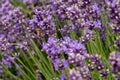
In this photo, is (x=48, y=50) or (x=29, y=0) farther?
(x=29, y=0)

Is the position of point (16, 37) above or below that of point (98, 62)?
above

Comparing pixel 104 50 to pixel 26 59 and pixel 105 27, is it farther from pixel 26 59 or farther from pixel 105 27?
pixel 26 59

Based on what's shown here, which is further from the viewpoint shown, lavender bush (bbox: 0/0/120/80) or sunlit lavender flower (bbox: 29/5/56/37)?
sunlit lavender flower (bbox: 29/5/56/37)

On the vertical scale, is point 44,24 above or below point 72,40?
above

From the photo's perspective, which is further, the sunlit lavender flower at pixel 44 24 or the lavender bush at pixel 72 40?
the sunlit lavender flower at pixel 44 24

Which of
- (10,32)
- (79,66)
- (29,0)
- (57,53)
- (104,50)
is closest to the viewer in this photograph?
(79,66)

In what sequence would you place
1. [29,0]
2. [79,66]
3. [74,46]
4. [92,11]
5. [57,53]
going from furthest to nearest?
[29,0]
[92,11]
[57,53]
[74,46]
[79,66]

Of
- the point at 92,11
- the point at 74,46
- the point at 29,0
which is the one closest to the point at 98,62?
the point at 74,46

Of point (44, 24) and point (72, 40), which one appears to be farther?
point (72, 40)

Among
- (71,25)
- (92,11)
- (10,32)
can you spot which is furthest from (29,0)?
(92,11)

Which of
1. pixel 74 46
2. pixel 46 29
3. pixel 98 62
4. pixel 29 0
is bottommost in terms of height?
pixel 98 62
